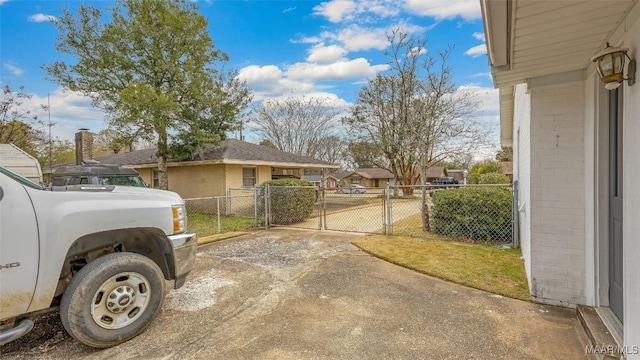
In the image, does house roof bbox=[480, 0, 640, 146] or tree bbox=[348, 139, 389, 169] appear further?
tree bbox=[348, 139, 389, 169]

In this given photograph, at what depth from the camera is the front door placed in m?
2.60

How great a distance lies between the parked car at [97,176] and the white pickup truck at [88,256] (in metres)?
8.98

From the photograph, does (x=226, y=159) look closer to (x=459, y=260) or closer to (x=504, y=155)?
(x=459, y=260)

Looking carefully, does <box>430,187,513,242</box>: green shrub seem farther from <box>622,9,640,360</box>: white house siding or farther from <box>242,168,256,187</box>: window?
<box>242,168,256,187</box>: window

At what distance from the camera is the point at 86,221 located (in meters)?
2.52

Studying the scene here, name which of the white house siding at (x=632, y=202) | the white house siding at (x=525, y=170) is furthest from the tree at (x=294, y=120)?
the white house siding at (x=632, y=202)

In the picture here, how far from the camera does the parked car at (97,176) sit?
1005 cm

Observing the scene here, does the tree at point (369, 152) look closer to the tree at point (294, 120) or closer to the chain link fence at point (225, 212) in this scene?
the tree at point (294, 120)

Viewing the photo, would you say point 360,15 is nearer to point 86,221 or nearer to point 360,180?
point 86,221

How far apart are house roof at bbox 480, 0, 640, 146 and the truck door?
3723 mm

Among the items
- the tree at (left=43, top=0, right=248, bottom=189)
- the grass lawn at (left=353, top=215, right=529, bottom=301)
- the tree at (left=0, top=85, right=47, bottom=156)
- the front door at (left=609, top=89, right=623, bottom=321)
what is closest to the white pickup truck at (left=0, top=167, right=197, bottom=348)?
the grass lawn at (left=353, top=215, right=529, bottom=301)

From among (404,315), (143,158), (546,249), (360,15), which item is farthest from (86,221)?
(143,158)

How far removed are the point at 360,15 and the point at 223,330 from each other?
37.2 feet

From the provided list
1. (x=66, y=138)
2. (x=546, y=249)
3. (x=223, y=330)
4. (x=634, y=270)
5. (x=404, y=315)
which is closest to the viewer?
(x=634, y=270)
